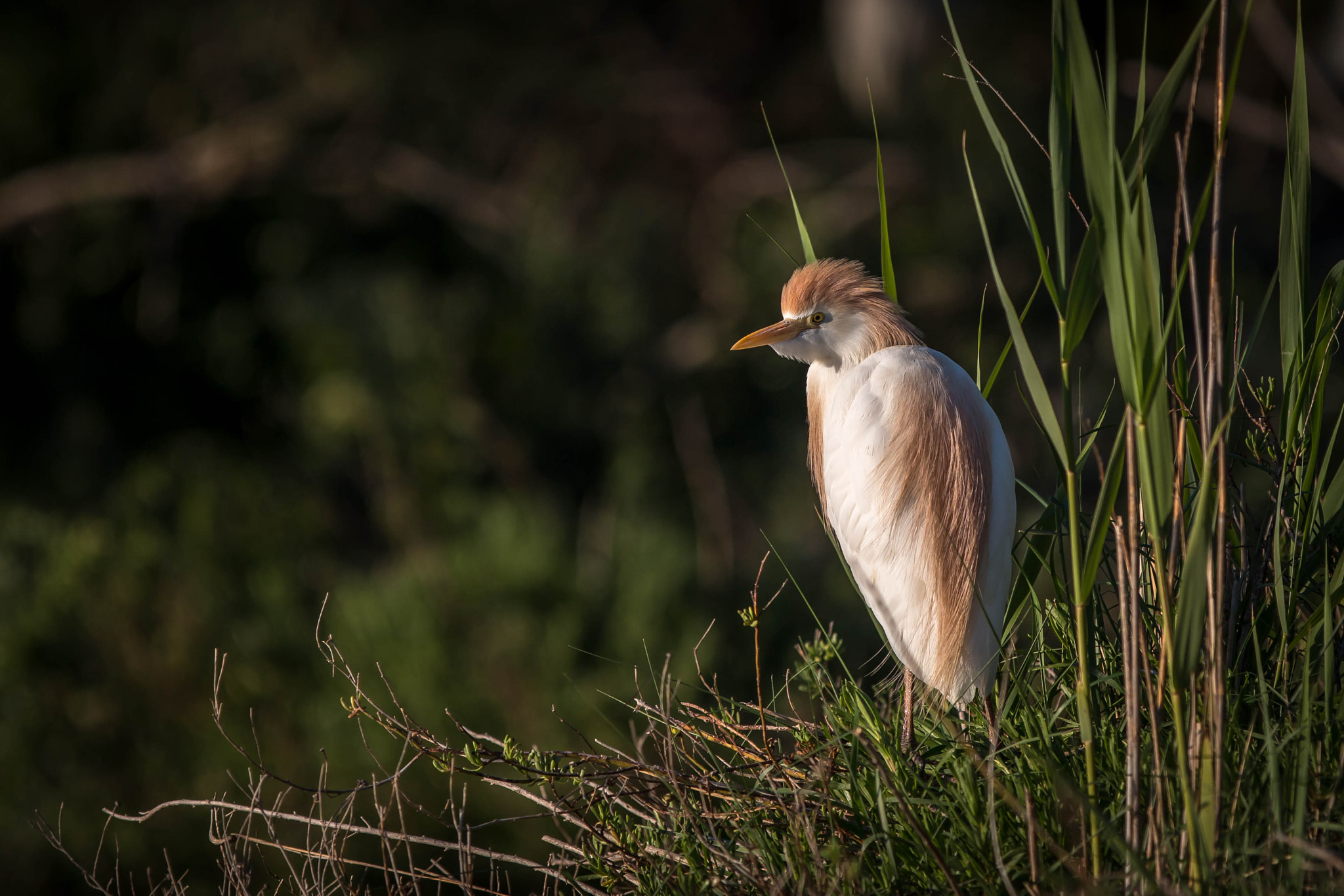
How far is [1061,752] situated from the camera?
0.89m

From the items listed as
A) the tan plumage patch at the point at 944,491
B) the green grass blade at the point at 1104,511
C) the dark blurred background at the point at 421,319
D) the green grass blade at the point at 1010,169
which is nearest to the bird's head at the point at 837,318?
the tan plumage patch at the point at 944,491

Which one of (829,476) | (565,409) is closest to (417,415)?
(565,409)

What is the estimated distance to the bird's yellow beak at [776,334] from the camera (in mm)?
1159

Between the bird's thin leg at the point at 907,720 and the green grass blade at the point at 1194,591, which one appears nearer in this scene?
the green grass blade at the point at 1194,591

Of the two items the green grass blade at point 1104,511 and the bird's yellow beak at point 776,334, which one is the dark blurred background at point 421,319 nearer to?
the bird's yellow beak at point 776,334

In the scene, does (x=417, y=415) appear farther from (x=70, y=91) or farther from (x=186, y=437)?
(x=70, y=91)

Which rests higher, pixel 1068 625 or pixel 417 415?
pixel 1068 625

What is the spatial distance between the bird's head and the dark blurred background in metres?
2.90

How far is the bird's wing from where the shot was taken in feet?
3.44

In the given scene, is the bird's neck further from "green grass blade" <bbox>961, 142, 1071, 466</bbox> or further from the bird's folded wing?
"green grass blade" <bbox>961, 142, 1071, 466</bbox>

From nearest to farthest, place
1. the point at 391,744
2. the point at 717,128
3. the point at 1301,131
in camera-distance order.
→ 1. the point at 1301,131
2. the point at 391,744
3. the point at 717,128

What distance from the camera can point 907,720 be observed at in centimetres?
97

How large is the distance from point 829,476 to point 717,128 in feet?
18.2

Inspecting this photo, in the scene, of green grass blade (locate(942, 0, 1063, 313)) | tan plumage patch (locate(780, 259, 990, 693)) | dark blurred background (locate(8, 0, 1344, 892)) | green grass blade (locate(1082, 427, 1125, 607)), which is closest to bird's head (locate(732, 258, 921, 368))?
tan plumage patch (locate(780, 259, 990, 693))
